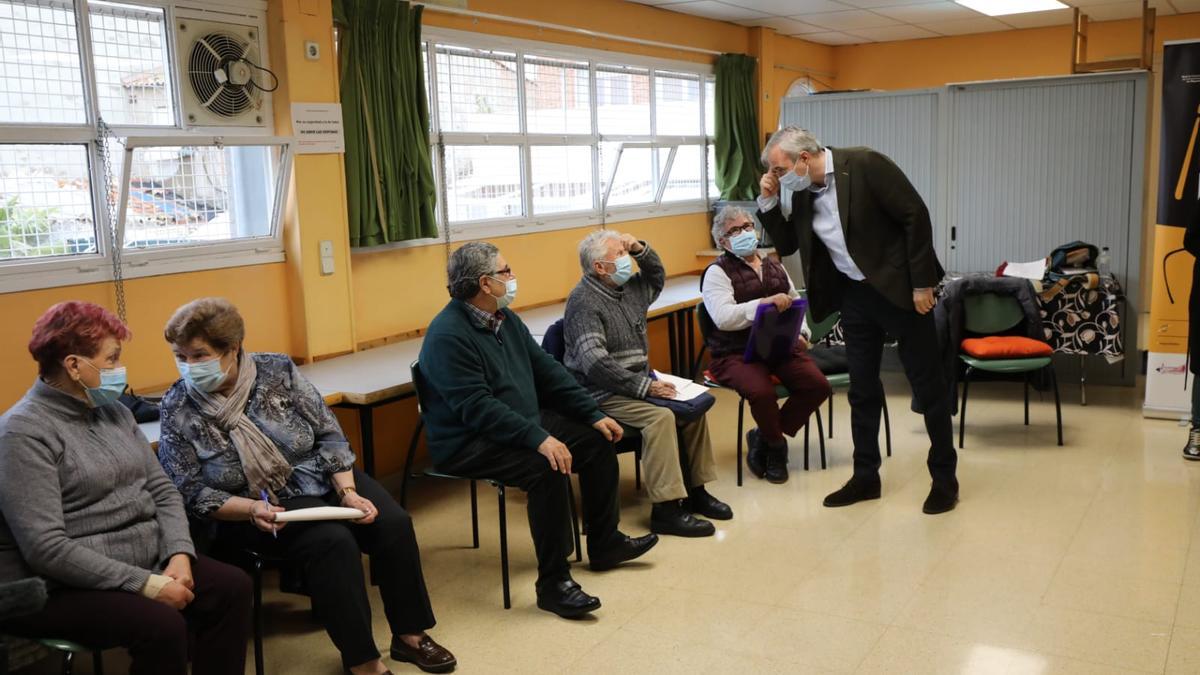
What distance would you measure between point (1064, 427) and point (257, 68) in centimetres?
421

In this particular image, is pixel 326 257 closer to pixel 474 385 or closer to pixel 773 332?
pixel 474 385

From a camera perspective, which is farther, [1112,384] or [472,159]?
[1112,384]

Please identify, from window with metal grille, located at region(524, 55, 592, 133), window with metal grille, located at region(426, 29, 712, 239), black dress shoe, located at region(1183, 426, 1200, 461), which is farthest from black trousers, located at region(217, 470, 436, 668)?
black dress shoe, located at region(1183, 426, 1200, 461)

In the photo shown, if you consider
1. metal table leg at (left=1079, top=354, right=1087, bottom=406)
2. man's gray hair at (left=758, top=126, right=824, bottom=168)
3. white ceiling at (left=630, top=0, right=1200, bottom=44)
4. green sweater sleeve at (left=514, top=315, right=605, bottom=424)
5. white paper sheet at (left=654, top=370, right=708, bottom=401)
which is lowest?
metal table leg at (left=1079, top=354, right=1087, bottom=406)

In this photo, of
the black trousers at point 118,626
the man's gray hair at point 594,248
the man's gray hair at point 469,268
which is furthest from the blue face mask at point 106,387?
the man's gray hair at point 594,248

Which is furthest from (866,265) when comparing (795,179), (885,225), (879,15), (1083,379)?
(879,15)

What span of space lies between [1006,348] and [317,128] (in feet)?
11.0

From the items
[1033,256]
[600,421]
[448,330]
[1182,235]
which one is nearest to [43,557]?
[448,330]

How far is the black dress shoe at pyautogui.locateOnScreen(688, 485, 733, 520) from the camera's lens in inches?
165

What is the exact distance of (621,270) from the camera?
400cm

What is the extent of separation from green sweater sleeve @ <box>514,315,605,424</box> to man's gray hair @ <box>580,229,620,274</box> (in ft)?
1.49

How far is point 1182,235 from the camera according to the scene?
209 inches

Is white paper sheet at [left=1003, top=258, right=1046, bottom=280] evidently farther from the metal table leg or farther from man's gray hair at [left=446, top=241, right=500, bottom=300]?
man's gray hair at [left=446, top=241, right=500, bottom=300]

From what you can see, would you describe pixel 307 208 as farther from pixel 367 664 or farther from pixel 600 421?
pixel 367 664
